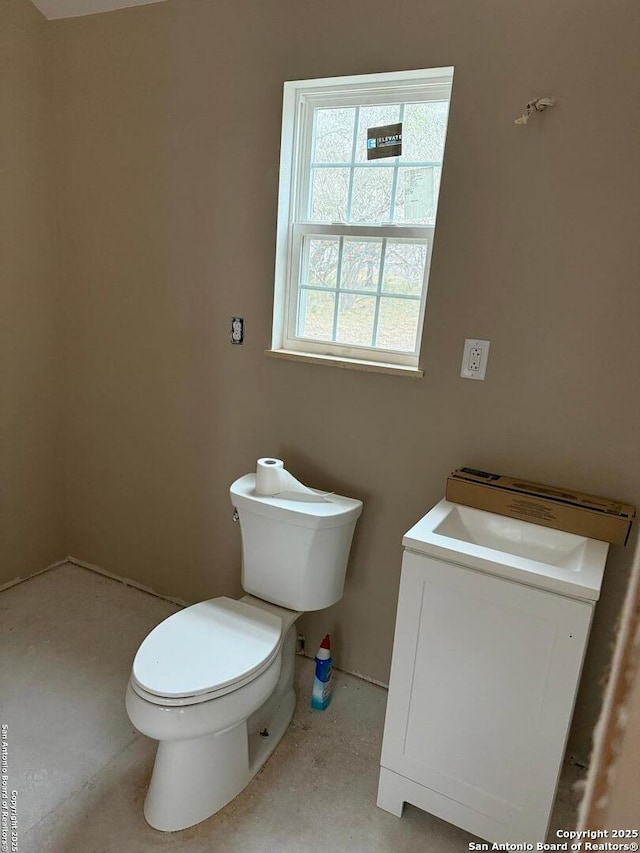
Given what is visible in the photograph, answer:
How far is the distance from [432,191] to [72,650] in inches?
80.5

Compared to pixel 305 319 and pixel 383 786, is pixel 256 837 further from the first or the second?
pixel 305 319

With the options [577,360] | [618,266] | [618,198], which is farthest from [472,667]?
[618,198]

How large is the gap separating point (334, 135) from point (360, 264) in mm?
433

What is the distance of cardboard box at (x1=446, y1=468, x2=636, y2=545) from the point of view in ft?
4.33

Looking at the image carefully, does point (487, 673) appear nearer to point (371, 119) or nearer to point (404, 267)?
point (404, 267)

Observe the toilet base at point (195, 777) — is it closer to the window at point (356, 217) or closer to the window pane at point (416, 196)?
the window at point (356, 217)

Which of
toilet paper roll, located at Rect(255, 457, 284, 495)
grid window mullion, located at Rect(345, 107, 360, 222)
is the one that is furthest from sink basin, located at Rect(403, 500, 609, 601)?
grid window mullion, located at Rect(345, 107, 360, 222)

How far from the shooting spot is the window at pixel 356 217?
1641 mm

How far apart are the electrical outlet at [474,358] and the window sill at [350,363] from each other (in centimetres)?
13

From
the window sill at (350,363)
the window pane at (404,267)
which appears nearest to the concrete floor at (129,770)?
the window sill at (350,363)

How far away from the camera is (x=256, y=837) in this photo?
1.35 meters

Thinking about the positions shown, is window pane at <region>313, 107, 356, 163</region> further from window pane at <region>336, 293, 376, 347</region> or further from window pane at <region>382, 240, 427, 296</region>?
window pane at <region>336, 293, 376, 347</region>

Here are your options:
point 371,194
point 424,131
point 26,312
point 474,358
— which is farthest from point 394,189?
point 26,312

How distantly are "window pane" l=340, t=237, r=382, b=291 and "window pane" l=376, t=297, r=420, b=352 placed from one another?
87 mm
